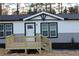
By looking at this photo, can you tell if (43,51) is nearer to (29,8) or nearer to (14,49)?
(14,49)

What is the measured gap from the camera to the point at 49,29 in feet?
40.2

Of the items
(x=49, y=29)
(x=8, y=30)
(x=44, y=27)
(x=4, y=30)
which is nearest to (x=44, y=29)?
(x=44, y=27)

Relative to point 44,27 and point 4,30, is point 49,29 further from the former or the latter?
point 4,30

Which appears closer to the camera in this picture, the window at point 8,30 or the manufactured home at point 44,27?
the manufactured home at point 44,27

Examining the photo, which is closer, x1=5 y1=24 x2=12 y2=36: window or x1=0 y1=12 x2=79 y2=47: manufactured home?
x1=0 y1=12 x2=79 y2=47: manufactured home

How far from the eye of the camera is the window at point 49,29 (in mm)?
12189

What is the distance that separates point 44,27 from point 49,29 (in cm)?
30

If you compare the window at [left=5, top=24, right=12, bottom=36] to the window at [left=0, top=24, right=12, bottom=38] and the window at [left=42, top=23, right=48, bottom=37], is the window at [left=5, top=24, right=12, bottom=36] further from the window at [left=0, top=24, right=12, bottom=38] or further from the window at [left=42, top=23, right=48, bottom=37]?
the window at [left=42, top=23, right=48, bottom=37]

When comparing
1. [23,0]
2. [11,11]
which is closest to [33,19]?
[11,11]

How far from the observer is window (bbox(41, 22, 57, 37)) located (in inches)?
480

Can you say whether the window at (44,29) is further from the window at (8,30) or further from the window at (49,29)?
the window at (8,30)

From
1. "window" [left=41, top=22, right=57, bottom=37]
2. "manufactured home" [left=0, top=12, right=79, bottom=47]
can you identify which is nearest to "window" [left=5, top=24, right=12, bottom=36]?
"manufactured home" [left=0, top=12, right=79, bottom=47]

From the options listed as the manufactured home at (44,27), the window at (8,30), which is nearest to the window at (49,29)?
the manufactured home at (44,27)

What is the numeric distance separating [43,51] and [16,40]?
1.63 m
